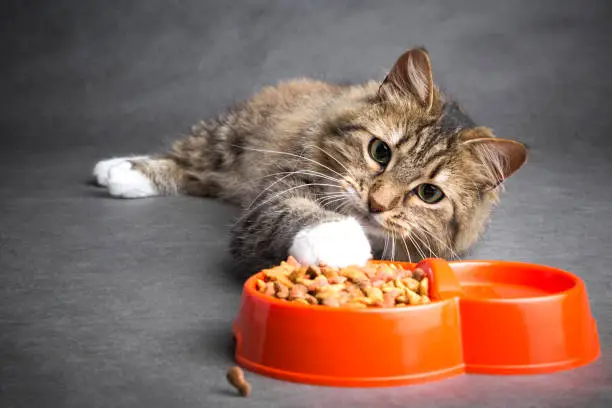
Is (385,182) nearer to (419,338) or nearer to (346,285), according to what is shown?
(346,285)

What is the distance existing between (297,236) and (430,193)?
20.8 inches

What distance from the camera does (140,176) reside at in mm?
4133

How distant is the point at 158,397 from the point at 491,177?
4.57 ft

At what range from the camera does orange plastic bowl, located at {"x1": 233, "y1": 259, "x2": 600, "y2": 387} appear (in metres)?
1.98

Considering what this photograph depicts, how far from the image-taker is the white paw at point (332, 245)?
7.97ft

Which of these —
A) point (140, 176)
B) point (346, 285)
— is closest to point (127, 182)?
point (140, 176)

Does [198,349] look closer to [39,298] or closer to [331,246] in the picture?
[331,246]

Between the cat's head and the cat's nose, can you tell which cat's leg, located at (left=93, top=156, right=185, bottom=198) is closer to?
the cat's head

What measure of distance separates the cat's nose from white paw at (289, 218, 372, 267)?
0.55ft

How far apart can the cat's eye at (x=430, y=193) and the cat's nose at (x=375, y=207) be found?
0.17 meters

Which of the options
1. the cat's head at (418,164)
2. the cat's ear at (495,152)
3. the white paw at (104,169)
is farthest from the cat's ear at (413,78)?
the white paw at (104,169)

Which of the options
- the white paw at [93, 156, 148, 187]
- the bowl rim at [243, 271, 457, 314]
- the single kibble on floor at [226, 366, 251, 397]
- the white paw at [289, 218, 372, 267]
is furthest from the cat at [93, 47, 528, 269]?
the white paw at [93, 156, 148, 187]

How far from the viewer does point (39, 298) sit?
2.67 meters

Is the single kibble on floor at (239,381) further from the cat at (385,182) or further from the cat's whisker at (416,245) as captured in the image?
the cat's whisker at (416,245)
